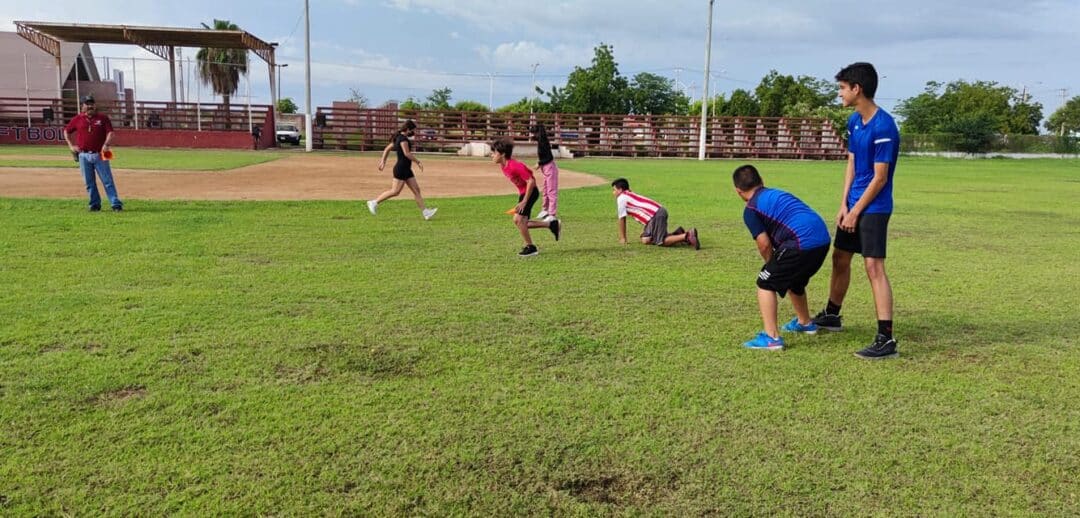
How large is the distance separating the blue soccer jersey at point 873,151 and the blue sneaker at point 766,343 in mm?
1026

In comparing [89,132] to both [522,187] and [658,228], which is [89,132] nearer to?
[522,187]

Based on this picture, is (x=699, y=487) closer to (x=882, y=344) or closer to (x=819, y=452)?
(x=819, y=452)

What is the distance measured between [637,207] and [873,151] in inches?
188

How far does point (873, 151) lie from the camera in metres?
4.96

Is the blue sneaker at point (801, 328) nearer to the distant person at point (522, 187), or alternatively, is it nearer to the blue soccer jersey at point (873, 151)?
the blue soccer jersey at point (873, 151)

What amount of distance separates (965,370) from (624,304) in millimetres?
2507

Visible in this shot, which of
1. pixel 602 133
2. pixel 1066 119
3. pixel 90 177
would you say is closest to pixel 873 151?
pixel 90 177

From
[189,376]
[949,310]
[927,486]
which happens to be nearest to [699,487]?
[927,486]

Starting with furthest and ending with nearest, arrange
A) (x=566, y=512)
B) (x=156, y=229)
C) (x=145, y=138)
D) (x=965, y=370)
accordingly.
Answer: (x=145, y=138)
(x=156, y=229)
(x=965, y=370)
(x=566, y=512)

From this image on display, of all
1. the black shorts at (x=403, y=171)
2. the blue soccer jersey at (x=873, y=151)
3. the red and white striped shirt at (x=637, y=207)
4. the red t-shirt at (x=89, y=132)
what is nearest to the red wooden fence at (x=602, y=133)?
the red t-shirt at (x=89, y=132)

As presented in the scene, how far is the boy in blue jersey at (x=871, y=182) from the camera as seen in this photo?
4.89 m

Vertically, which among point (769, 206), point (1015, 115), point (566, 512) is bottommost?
point (566, 512)

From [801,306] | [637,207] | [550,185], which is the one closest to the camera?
[801,306]

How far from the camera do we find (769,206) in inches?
202
